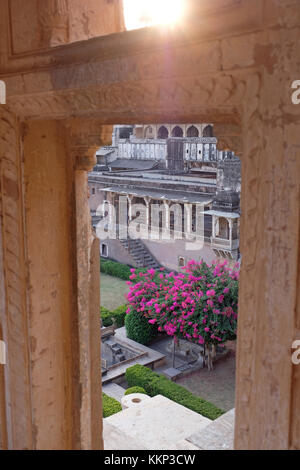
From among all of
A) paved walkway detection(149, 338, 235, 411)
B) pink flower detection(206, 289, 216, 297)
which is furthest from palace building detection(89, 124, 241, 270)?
pink flower detection(206, 289, 216, 297)

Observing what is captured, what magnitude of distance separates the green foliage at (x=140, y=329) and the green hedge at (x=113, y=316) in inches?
20.4

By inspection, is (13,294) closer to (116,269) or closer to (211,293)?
(211,293)

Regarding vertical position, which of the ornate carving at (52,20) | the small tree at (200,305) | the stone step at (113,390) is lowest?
the stone step at (113,390)

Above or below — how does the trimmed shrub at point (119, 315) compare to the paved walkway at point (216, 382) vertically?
above

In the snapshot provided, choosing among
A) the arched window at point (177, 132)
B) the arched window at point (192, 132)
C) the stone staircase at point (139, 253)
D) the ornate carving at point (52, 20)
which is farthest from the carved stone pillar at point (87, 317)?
the arched window at point (177, 132)

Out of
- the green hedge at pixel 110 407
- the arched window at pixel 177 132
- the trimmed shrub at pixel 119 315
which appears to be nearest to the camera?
the green hedge at pixel 110 407

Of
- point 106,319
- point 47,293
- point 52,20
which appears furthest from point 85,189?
point 106,319

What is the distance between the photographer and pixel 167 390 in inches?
258

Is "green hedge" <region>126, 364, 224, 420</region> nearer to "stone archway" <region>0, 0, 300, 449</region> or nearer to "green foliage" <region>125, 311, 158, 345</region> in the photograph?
"green foliage" <region>125, 311, 158, 345</region>

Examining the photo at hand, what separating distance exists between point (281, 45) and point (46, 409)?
1.63 metres

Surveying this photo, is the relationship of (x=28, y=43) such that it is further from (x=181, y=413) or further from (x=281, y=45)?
(x=181, y=413)

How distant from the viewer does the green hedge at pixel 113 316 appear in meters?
9.09

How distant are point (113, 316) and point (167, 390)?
3.09 m

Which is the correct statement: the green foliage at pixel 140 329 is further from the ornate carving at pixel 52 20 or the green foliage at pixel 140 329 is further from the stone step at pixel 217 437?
the ornate carving at pixel 52 20
